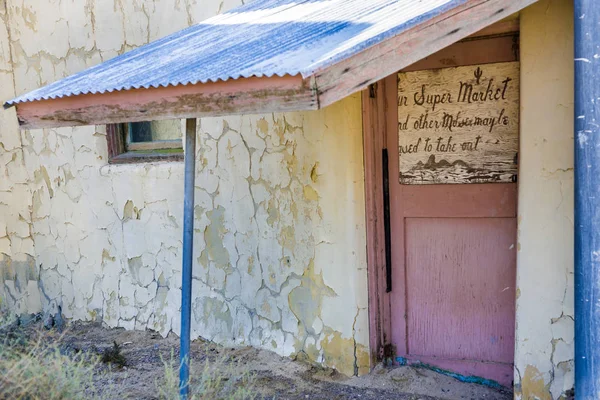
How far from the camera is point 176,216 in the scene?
5.07m

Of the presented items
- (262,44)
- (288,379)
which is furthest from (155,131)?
(262,44)

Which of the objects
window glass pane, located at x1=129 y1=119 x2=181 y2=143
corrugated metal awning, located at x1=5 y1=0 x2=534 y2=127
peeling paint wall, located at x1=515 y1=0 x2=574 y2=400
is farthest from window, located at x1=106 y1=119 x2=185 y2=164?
peeling paint wall, located at x1=515 y1=0 x2=574 y2=400

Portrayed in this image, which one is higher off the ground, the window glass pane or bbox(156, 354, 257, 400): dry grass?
the window glass pane

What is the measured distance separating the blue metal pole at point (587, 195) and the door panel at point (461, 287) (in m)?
0.82

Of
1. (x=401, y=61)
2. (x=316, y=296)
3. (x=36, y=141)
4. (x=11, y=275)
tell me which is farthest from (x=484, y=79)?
(x=11, y=275)

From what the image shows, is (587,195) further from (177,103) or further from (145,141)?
(145,141)

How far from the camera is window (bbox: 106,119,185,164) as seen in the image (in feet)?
17.1

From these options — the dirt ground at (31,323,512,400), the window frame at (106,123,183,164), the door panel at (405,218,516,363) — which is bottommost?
the dirt ground at (31,323,512,400)

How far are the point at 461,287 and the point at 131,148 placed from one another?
294 centimetres

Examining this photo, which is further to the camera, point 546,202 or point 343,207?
point 343,207

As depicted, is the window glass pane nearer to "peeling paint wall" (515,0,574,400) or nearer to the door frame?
the door frame

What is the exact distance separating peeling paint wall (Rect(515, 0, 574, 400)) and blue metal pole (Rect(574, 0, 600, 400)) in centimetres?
34

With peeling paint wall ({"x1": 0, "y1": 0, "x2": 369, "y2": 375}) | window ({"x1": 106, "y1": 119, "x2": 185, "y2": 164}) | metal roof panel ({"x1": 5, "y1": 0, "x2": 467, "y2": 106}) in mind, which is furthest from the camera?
window ({"x1": 106, "y1": 119, "x2": 185, "y2": 164})

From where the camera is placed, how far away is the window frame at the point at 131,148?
17.2 feet
